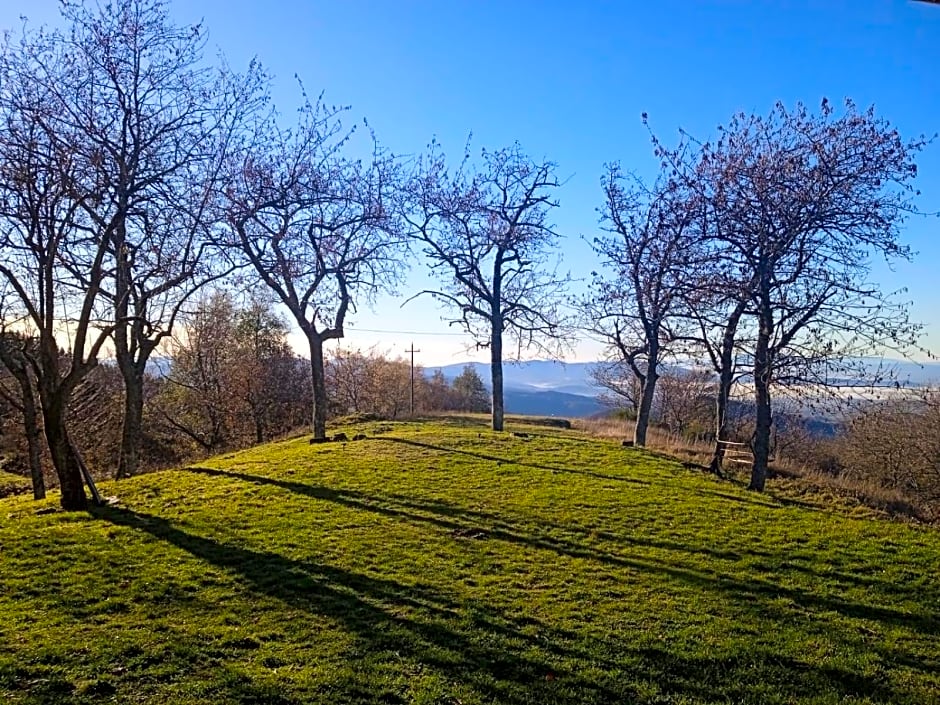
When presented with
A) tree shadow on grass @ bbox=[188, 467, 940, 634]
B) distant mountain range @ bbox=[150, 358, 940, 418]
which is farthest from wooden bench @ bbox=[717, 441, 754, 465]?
tree shadow on grass @ bbox=[188, 467, 940, 634]

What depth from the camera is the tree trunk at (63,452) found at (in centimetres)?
1116

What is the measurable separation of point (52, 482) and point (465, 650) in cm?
2134

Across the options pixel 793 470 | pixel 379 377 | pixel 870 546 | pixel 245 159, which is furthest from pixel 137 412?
pixel 379 377

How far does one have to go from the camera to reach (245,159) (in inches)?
674

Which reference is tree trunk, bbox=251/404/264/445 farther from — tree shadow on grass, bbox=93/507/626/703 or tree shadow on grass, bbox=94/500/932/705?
tree shadow on grass, bbox=94/500/932/705

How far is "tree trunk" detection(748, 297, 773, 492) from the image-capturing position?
14.3 meters

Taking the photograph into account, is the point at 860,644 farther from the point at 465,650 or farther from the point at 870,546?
the point at 870,546

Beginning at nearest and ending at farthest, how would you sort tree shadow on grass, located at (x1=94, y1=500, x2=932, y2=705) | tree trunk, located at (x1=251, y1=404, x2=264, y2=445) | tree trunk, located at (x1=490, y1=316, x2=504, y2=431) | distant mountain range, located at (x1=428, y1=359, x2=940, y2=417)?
tree shadow on grass, located at (x1=94, y1=500, x2=932, y2=705), tree trunk, located at (x1=490, y1=316, x2=504, y2=431), tree trunk, located at (x1=251, y1=404, x2=264, y2=445), distant mountain range, located at (x1=428, y1=359, x2=940, y2=417)

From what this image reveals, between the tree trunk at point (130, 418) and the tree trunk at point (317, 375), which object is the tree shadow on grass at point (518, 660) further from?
the tree trunk at point (317, 375)

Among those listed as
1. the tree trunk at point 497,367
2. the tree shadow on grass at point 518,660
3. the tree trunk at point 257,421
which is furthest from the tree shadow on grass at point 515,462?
the tree trunk at point 257,421

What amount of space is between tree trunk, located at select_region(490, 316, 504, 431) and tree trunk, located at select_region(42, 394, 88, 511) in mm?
14327

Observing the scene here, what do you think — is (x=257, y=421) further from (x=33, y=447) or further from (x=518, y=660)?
(x=518, y=660)

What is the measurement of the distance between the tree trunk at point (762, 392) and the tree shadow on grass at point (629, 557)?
6414mm

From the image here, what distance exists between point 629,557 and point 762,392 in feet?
24.6
